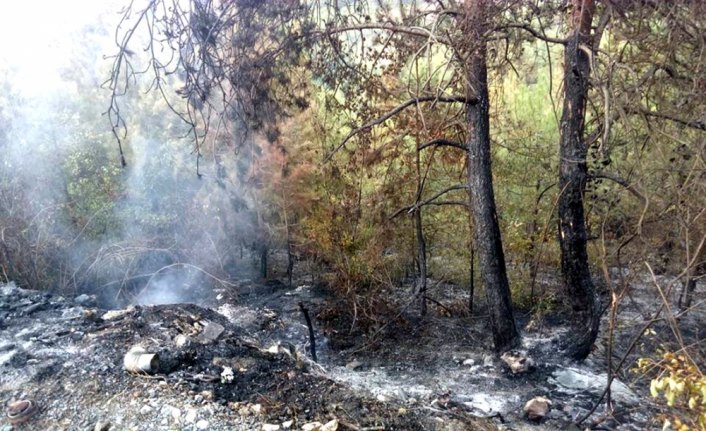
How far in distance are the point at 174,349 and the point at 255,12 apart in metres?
3.15

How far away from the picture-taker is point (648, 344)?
21.3ft

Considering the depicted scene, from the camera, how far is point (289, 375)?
4.28 metres

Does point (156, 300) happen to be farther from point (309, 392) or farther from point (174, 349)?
point (309, 392)

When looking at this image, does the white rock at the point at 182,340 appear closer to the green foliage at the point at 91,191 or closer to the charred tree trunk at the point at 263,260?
the green foliage at the point at 91,191

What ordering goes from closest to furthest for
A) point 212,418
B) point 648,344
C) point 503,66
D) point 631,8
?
point 212,418, point 631,8, point 503,66, point 648,344

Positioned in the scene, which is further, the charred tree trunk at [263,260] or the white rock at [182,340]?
the charred tree trunk at [263,260]

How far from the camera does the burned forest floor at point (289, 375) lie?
12.1ft

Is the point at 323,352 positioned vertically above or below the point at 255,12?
below

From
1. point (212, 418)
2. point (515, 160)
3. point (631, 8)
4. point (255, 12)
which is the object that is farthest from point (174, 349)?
point (515, 160)

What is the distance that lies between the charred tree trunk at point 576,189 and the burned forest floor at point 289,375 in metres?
0.40

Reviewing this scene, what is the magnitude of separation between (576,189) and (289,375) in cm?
359

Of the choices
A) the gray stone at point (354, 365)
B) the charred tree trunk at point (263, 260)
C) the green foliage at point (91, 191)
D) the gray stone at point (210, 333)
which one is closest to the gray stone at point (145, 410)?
the gray stone at point (210, 333)

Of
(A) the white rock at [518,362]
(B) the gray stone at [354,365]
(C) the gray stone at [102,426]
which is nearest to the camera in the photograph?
(C) the gray stone at [102,426]

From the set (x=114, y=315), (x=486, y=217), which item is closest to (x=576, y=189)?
(x=486, y=217)
